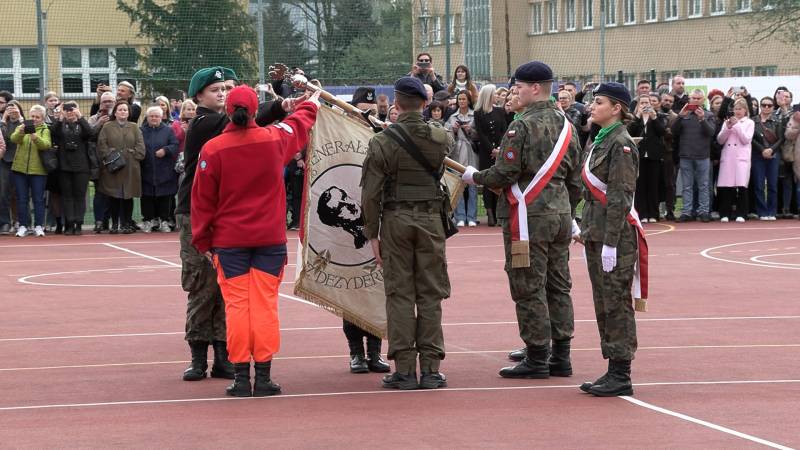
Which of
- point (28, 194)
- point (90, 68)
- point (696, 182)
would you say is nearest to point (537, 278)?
point (28, 194)

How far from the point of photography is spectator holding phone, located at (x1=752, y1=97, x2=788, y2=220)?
80.7 ft

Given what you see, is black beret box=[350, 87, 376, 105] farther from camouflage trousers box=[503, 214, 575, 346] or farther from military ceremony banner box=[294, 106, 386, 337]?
camouflage trousers box=[503, 214, 575, 346]

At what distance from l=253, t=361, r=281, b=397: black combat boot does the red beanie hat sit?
165cm

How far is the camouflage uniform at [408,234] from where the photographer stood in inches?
385

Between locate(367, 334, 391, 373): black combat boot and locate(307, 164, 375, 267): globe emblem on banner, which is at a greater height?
locate(307, 164, 375, 267): globe emblem on banner

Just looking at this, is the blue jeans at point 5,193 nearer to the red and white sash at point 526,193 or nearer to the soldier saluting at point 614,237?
the red and white sash at point 526,193

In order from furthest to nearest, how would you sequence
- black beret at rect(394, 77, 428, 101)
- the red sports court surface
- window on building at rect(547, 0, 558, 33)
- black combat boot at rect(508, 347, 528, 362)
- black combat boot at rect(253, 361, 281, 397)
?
window on building at rect(547, 0, 558, 33) < black combat boot at rect(508, 347, 528, 362) < black beret at rect(394, 77, 428, 101) < black combat boot at rect(253, 361, 281, 397) < the red sports court surface

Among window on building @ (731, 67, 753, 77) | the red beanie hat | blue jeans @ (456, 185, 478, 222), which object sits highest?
window on building @ (731, 67, 753, 77)

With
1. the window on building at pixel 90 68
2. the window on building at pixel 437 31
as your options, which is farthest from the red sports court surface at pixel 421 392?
the window on building at pixel 437 31

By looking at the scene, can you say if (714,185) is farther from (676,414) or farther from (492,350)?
(676,414)

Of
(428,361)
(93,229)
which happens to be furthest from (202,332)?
(93,229)

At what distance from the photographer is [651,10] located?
57656mm

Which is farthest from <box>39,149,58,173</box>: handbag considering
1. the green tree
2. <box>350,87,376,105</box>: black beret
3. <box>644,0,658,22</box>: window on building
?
<box>644,0,658,22</box>: window on building

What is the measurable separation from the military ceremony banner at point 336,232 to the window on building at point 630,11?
41175 mm
